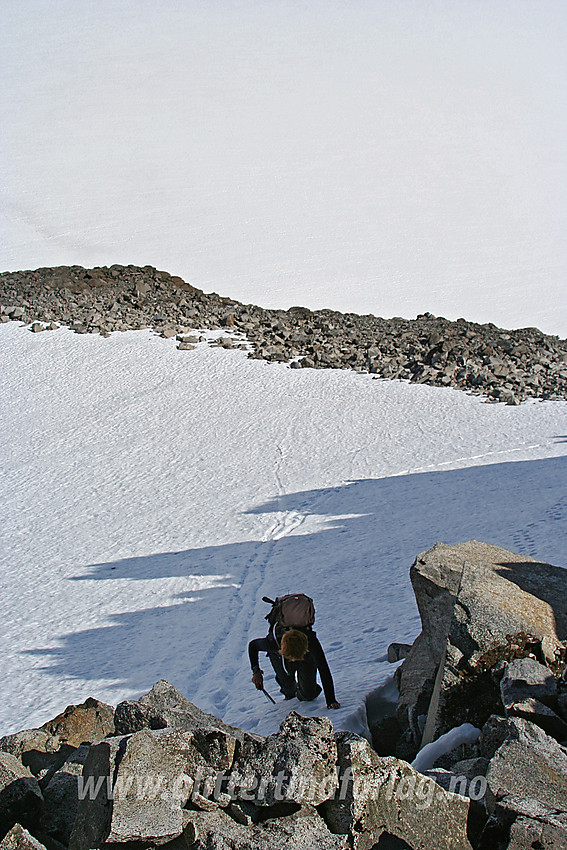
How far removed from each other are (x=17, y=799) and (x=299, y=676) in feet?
8.82

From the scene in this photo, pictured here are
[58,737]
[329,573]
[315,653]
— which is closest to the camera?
[58,737]

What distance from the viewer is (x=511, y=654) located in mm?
4676

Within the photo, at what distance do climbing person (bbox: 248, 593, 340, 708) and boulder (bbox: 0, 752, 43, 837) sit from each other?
2047mm

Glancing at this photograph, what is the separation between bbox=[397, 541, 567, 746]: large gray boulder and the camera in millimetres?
4547

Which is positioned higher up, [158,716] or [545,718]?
[158,716]

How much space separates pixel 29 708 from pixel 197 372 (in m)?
13.0

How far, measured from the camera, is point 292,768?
10.7ft

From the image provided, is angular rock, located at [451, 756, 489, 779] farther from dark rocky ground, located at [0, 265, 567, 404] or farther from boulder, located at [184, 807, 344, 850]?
dark rocky ground, located at [0, 265, 567, 404]

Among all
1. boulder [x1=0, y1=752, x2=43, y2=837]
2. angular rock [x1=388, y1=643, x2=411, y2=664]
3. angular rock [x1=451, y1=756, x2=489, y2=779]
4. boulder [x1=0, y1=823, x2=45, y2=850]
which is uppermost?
boulder [x1=0, y1=823, x2=45, y2=850]

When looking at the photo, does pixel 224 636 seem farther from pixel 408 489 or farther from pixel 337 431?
pixel 337 431

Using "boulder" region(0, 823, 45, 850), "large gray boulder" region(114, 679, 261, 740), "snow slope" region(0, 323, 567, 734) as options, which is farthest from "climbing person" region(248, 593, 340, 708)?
"boulder" region(0, 823, 45, 850)

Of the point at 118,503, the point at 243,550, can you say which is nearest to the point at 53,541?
the point at 118,503

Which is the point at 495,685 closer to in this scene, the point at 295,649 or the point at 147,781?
the point at 295,649

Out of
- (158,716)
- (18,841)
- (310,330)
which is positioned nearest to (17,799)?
(18,841)
